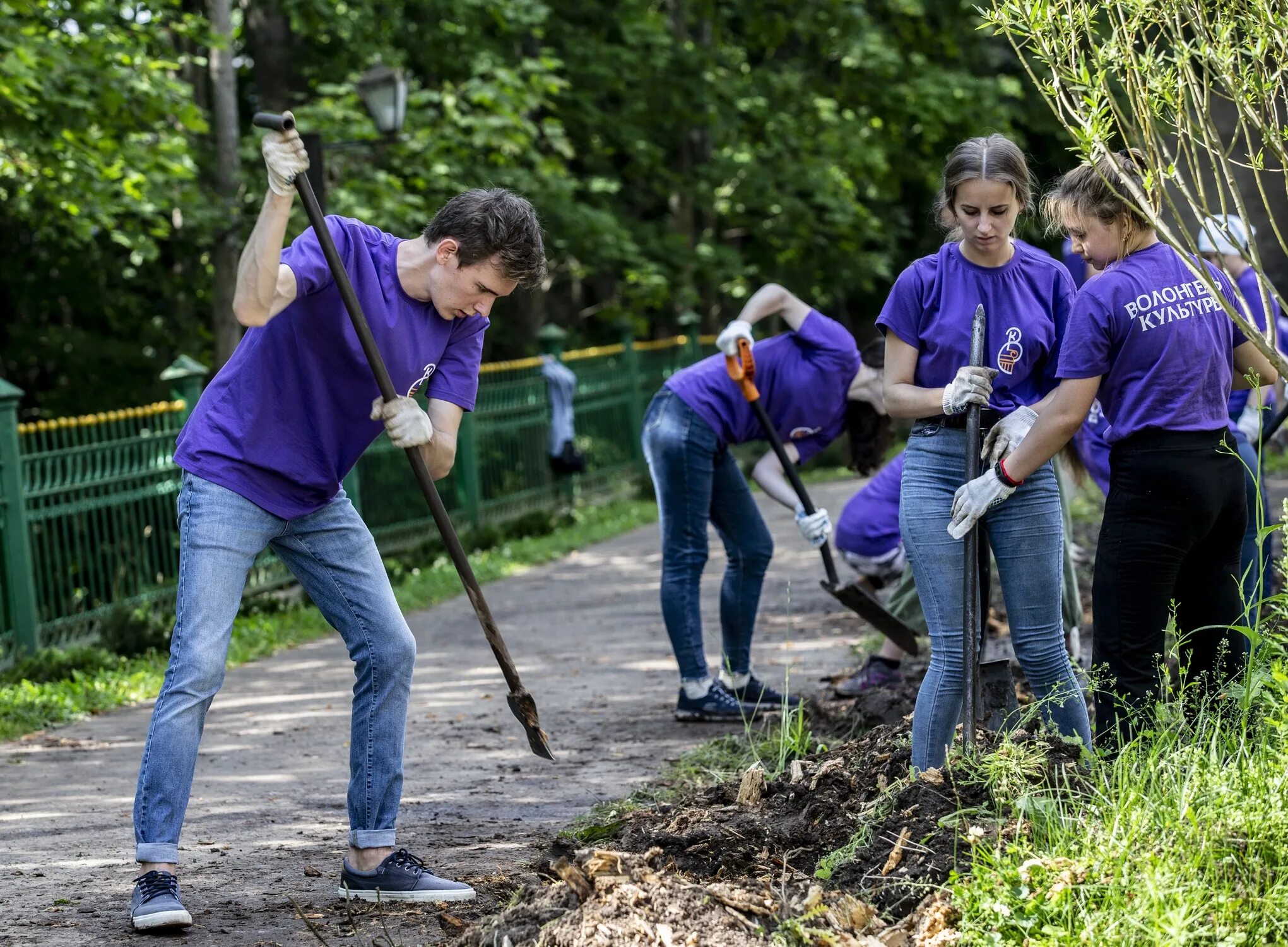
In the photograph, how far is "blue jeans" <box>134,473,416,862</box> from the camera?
3.54 meters

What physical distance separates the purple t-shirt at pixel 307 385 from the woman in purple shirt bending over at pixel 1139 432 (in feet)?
4.97

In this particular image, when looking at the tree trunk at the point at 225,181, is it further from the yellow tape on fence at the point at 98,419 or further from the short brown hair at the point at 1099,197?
the short brown hair at the point at 1099,197

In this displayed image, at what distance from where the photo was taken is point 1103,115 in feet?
10.5

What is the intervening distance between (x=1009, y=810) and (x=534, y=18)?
1125 centimetres

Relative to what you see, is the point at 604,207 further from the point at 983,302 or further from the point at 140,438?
the point at 983,302

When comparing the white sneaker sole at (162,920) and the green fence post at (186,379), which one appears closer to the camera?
the white sneaker sole at (162,920)

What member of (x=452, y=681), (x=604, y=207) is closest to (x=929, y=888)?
(x=452, y=681)

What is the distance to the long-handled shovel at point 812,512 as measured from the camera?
5.79 meters

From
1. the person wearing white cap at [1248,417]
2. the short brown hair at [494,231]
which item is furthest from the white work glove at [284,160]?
the person wearing white cap at [1248,417]

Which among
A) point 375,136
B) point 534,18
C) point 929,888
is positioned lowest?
point 929,888

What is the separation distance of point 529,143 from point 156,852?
1057 cm

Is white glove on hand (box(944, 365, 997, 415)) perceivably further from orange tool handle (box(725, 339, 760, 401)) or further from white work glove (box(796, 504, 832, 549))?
white work glove (box(796, 504, 832, 549))

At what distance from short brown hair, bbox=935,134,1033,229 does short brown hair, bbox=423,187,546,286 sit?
110cm

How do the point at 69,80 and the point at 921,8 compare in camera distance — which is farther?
the point at 921,8
